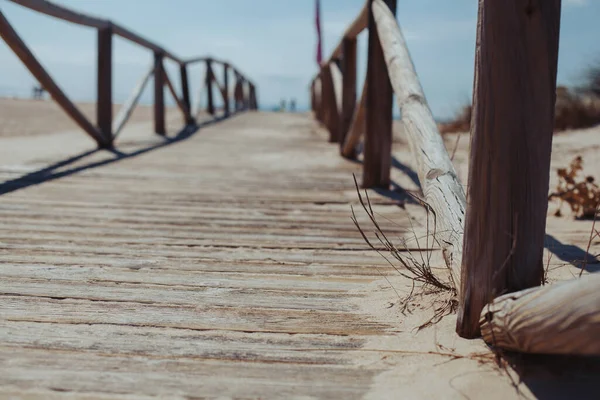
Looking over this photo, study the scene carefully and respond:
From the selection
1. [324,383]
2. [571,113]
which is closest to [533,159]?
[324,383]

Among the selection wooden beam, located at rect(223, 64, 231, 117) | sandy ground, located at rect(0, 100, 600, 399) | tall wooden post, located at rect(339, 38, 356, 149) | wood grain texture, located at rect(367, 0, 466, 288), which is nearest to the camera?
sandy ground, located at rect(0, 100, 600, 399)

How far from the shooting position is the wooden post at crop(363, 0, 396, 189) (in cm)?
333

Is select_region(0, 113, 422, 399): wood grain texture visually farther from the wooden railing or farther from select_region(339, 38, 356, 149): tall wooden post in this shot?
select_region(339, 38, 356, 149): tall wooden post

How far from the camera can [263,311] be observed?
5.10 feet

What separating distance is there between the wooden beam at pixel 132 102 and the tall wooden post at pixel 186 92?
224cm

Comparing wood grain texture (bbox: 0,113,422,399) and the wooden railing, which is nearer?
wood grain texture (bbox: 0,113,422,399)

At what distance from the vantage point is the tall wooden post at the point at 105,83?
5219mm

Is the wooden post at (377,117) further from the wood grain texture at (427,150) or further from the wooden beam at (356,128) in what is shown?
the wood grain texture at (427,150)

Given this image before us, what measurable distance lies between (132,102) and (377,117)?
12.1ft

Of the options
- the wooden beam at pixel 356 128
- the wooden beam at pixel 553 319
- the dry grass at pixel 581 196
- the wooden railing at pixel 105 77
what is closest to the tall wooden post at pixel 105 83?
the wooden railing at pixel 105 77

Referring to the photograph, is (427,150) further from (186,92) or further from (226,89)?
(226,89)

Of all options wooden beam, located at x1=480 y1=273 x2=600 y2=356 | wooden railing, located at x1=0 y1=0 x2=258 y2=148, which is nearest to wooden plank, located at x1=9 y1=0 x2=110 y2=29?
wooden railing, located at x1=0 y1=0 x2=258 y2=148

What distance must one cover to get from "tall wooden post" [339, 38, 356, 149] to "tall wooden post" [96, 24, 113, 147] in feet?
7.25

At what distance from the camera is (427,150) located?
6.98 ft
